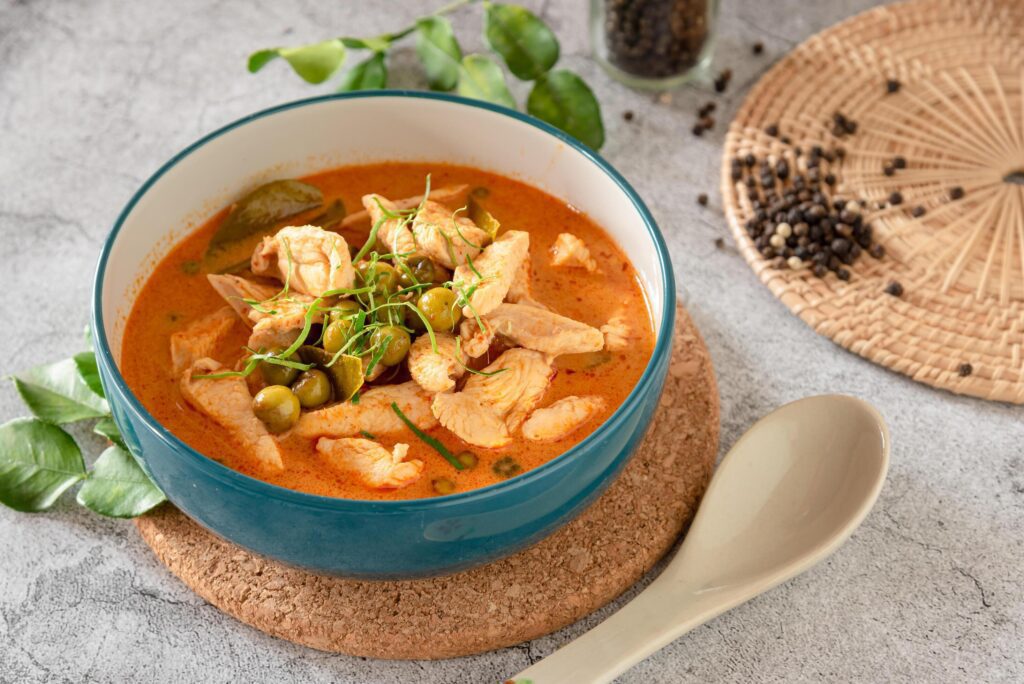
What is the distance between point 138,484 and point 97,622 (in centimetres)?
29

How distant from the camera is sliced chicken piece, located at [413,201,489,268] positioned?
2.53 meters

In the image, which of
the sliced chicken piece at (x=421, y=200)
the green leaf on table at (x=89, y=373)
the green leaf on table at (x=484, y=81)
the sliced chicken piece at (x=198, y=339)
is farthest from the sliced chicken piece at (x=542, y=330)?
the green leaf on table at (x=484, y=81)

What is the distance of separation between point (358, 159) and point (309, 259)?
473mm

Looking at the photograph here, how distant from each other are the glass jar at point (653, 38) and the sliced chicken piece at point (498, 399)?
1.46 meters

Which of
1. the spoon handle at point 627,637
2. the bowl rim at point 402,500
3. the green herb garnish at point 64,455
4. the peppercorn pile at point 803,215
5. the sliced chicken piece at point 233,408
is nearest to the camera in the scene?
the bowl rim at point 402,500

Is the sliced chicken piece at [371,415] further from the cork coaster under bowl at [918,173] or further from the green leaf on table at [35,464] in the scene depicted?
the cork coaster under bowl at [918,173]

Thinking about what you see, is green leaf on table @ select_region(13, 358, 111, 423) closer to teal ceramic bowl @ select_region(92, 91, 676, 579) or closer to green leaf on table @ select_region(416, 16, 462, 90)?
A: teal ceramic bowl @ select_region(92, 91, 676, 579)

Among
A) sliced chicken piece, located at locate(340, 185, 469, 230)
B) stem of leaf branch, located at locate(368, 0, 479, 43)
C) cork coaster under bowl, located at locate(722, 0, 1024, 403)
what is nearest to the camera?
sliced chicken piece, located at locate(340, 185, 469, 230)

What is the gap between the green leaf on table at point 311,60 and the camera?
3.38 m

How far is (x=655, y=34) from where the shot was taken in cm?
350

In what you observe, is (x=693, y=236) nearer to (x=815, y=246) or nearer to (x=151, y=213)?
(x=815, y=246)

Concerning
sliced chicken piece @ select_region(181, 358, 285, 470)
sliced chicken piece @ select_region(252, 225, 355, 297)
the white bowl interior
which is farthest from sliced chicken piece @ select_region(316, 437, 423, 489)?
the white bowl interior

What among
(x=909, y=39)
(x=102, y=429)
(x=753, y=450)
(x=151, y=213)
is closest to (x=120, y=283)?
(x=151, y=213)

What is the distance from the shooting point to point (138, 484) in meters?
2.51
